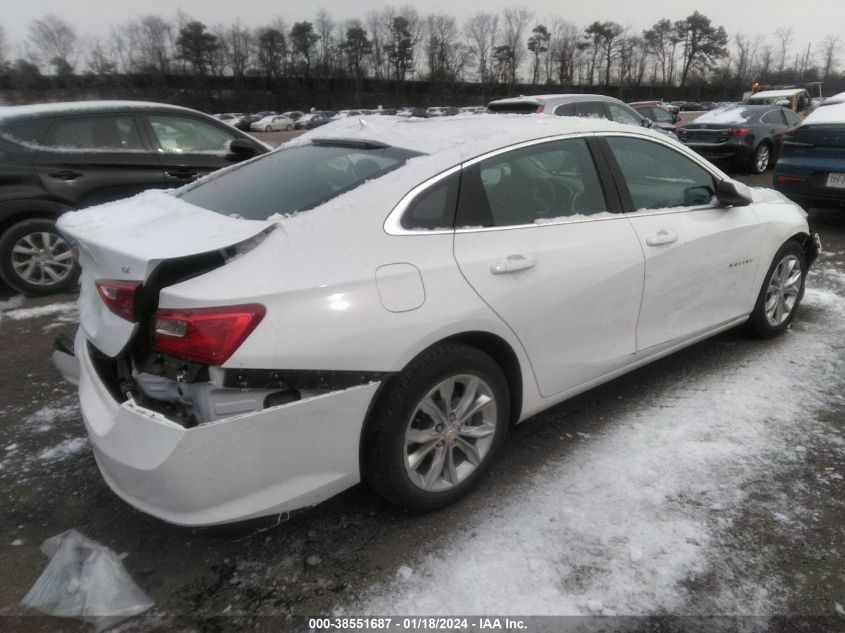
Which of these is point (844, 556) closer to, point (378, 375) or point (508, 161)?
point (378, 375)

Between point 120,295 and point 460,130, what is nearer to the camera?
point 120,295

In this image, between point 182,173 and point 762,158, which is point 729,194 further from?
point 762,158

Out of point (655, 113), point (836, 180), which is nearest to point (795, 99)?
point (655, 113)

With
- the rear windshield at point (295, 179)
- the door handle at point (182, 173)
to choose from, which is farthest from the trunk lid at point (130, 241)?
the door handle at point (182, 173)

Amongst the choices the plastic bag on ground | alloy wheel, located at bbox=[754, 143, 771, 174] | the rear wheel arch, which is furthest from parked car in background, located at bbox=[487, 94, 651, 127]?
the plastic bag on ground

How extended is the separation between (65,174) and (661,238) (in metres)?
5.10

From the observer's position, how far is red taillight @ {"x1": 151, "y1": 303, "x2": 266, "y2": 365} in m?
1.87

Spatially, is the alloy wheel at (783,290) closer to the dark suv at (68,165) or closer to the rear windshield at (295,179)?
the rear windshield at (295,179)

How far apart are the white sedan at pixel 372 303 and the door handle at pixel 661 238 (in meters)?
0.02

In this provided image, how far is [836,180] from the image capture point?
6.75 metres

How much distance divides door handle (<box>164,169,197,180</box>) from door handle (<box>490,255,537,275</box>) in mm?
4478

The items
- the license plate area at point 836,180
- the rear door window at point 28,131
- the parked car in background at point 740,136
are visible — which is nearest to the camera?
the rear door window at point 28,131

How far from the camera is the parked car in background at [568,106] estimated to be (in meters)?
8.54

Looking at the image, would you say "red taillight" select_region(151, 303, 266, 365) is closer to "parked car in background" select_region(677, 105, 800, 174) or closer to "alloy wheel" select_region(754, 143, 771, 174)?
"parked car in background" select_region(677, 105, 800, 174)
